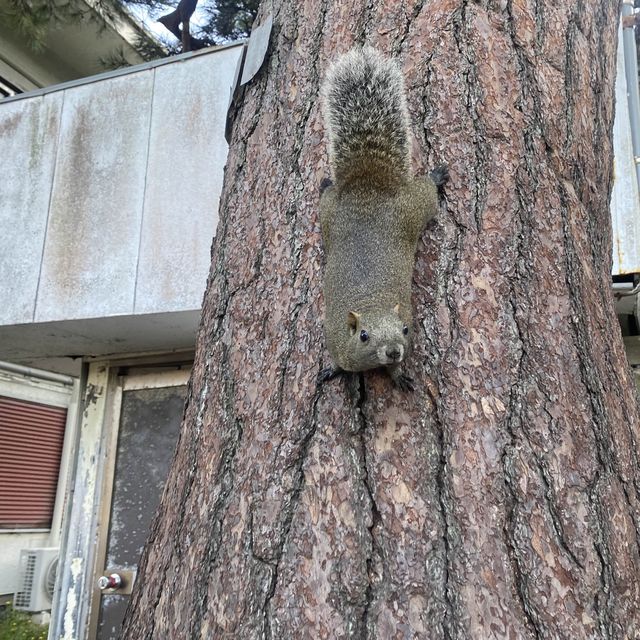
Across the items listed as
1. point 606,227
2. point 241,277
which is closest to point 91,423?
point 241,277

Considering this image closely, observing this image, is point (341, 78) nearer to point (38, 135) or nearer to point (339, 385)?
point (339, 385)

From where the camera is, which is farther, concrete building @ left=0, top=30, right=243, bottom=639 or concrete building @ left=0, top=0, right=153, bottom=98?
concrete building @ left=0, top=0, right=153, bottom=98

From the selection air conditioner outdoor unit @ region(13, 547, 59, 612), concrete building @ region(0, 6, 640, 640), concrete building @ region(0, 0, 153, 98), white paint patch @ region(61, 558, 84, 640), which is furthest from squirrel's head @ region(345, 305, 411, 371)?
air conditioner outdoor unit @ region(13, 547, 59, 612)

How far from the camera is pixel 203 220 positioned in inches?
169

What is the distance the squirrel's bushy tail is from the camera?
1488 millimetres

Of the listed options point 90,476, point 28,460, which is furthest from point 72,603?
point 28,460

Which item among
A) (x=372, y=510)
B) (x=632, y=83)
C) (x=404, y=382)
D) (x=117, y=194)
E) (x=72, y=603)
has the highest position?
(x=632, y=83)

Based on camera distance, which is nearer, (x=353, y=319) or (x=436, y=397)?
(x=436, y=397)

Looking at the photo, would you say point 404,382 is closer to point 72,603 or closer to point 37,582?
point 72,603

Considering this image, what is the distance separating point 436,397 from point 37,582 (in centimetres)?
775

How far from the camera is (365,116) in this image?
154cm

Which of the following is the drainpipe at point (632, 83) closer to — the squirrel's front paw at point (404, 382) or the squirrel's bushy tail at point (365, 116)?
the squirrel's bushy tail at point (365, 116)

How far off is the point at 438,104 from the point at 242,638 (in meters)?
1.14

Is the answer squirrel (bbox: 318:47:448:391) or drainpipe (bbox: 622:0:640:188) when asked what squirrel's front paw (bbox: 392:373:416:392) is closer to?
squirrel (bbox: 318:47:448:391)
